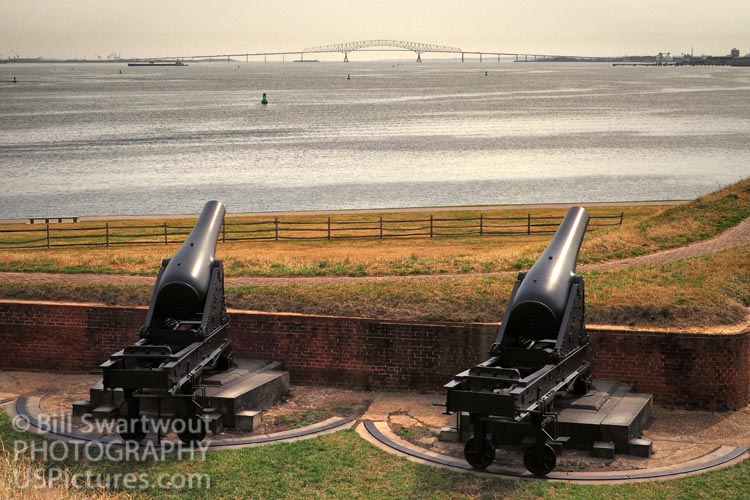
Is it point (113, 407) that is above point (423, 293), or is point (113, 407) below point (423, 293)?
below

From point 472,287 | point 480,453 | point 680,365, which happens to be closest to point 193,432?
point 480,453

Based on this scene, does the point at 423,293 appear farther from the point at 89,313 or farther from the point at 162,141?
the point at 162,141

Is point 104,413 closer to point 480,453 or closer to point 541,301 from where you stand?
point 480,453

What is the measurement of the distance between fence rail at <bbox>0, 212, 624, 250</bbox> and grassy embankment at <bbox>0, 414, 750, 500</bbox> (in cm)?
1953

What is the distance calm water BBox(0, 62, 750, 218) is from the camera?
58844 mm

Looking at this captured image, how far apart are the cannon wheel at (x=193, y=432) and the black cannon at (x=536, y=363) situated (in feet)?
10.6

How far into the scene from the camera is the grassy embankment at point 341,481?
38.0 feet

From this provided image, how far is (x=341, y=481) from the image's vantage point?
12.1m

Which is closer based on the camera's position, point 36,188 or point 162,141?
point 36,188

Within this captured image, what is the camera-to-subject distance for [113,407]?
14523mm

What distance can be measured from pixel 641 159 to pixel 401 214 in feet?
147

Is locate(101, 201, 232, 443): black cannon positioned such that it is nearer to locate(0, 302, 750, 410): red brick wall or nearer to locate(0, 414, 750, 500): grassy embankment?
locate(0, 414, 750, 500): grassy embankment

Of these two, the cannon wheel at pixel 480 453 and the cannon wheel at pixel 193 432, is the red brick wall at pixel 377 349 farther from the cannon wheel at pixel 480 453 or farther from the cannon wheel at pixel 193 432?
the cannon wheel at pixel 480 453

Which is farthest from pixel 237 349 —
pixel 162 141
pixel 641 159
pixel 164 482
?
pixel 162 141
